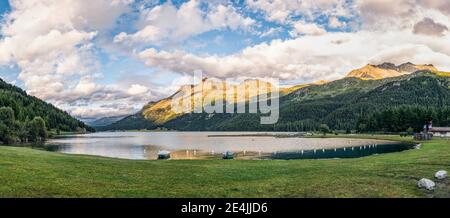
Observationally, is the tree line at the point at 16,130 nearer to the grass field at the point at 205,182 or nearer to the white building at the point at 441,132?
the grass field at the point at 205,182

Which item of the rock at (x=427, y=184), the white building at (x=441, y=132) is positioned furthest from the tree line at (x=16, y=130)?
the white building at (x=441, y=132)

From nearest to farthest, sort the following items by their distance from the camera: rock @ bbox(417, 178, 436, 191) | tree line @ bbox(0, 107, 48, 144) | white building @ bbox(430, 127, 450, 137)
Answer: rock @ bbox(417, 178, 436, 191) < tree line @ bbox(0, 107, 48, 144) < white building @ bbox(430, 127, 450, 137)

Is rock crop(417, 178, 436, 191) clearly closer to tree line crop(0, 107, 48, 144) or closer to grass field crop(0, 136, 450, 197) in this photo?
grass field crop(0, 136, 450, 197)

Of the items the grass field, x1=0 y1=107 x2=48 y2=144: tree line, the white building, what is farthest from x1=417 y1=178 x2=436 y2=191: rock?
x1=0 y1=107 x2=48 y2=144: tree line

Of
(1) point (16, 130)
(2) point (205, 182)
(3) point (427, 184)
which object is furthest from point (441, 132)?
(1) point (16, 130)

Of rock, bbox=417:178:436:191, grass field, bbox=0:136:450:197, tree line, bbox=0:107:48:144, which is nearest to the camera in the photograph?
grass field, bbox=0:136:450:197

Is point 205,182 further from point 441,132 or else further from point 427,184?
point 441,132

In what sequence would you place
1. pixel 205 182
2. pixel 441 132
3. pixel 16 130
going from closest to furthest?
pixel 205 182, pixel 441 132, pixel 16 130

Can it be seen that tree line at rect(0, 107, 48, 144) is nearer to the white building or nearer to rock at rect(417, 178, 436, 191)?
rock at rect(417, 178, 436, 191)

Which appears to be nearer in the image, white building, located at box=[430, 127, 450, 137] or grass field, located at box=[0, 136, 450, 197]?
grass field, located at box=[0, 136, 450, 197]

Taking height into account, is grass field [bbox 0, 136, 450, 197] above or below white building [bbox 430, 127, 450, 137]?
below
